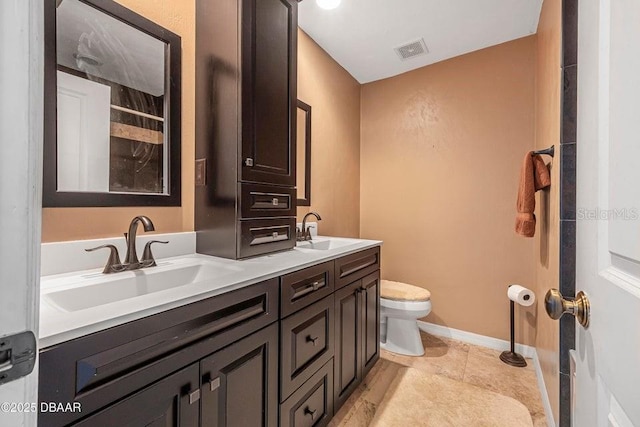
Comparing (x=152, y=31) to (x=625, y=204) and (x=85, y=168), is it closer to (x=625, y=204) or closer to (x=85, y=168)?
(x=85, y=168)

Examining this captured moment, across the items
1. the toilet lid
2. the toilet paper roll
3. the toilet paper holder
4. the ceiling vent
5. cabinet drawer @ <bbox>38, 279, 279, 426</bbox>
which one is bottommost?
the toilet paper holder

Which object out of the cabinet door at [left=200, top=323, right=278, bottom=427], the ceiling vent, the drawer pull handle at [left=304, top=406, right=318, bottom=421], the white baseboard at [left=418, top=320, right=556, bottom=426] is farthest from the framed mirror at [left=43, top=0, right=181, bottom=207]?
the white baseboard at [left=418, top=320, right=556, bottom=426]

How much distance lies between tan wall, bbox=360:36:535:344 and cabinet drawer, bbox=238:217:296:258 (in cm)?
143

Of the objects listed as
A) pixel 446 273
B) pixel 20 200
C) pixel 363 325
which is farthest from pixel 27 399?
pixel 446 273

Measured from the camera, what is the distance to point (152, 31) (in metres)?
1.26

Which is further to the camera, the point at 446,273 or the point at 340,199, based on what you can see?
the point at 340,199

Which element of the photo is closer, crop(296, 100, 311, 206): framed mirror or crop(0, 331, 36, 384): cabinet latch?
crop(0, 331, 36, 384): cabinet latch

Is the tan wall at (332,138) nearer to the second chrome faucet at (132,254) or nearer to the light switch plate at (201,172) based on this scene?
the light switch plate at (201,172)

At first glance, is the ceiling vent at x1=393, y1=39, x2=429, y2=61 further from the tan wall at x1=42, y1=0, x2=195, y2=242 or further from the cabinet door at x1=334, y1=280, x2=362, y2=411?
the cabinet door at x1=334, y1=280, x2=362, y2=411

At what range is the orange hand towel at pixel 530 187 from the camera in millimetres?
1617

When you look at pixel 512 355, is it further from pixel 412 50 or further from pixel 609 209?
pixel 412 50

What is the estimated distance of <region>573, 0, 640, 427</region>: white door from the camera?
14.9 inches

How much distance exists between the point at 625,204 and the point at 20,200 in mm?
799

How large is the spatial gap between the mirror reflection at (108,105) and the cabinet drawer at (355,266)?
0.97 metres
